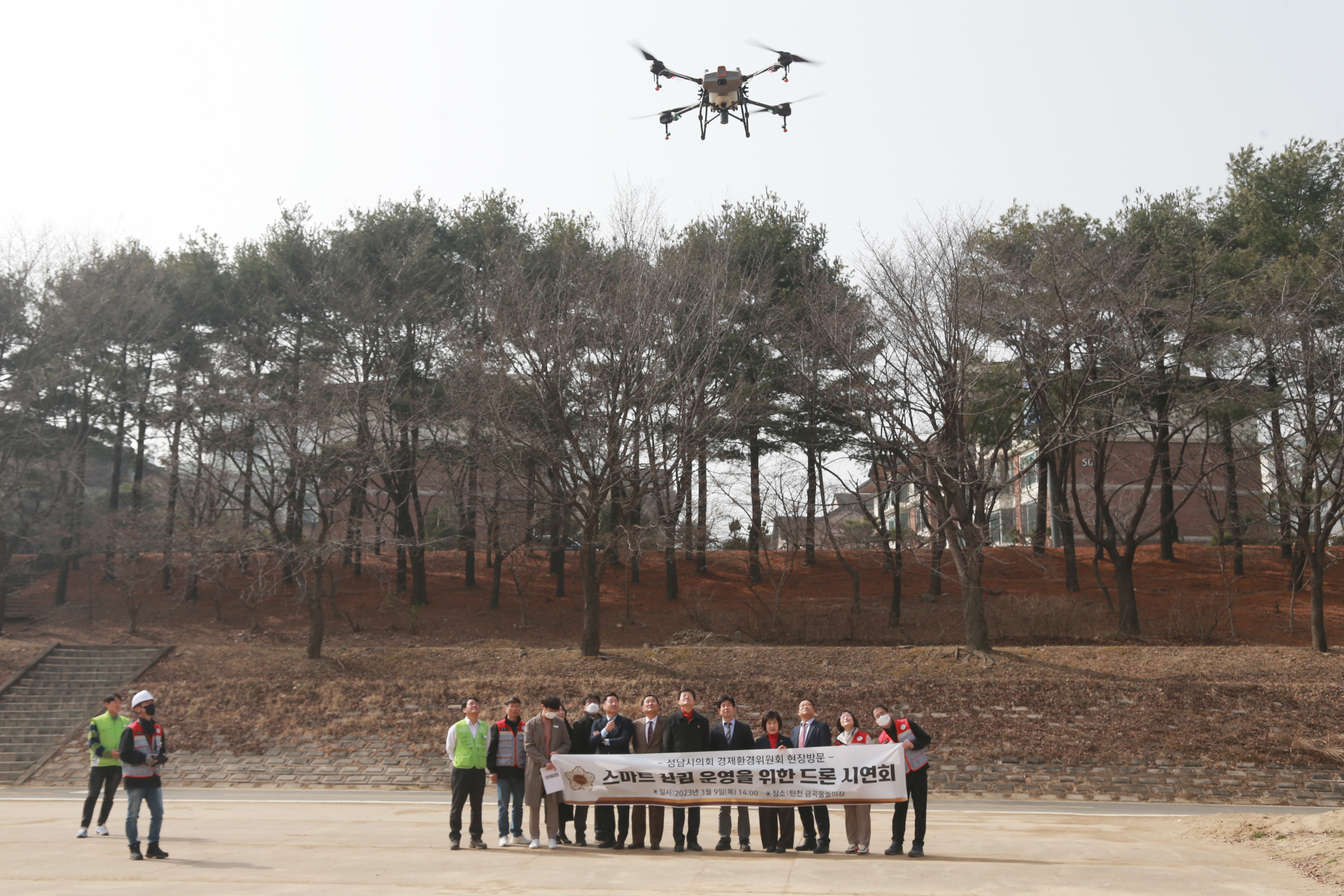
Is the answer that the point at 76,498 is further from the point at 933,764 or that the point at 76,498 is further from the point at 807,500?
the point at 933,764

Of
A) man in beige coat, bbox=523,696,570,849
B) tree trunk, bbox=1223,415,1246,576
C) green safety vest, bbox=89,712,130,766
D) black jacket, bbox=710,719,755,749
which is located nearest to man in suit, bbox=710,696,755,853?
black jacket, bbox=710,719,755,749

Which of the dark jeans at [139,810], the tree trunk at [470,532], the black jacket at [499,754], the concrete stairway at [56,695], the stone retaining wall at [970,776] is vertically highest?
the tree trunk at [470,532]

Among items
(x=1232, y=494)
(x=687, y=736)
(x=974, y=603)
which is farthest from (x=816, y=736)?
(x=1232, y=494)

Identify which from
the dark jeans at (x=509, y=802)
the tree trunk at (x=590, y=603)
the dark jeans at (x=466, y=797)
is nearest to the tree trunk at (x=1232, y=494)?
the tree trunk at (x=590, y=603)

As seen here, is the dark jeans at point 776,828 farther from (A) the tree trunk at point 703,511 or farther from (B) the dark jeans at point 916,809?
(A) the tree trunk at point 703,511

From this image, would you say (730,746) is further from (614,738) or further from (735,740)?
(614,738)

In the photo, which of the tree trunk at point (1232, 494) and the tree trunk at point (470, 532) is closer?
the tree trunk at point (1232, 494)

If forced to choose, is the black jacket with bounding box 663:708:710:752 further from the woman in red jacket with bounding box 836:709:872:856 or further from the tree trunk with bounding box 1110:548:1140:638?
the tree trunk with bounding box 1110:548:1140:638
